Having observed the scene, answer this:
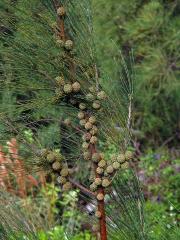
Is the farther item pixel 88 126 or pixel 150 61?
pixel 150 61

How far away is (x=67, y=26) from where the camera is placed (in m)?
2.05

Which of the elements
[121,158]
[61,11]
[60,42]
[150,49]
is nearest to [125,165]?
[121,158]

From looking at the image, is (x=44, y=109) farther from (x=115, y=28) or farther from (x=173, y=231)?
(x=115, y=28)

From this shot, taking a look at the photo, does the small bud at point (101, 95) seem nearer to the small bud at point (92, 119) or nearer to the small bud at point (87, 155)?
the small bud at point (92, 119)

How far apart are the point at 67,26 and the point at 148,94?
464 centimetres

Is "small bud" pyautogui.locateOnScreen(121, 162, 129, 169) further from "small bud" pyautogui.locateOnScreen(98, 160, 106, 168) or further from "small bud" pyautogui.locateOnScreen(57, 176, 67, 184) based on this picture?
"small bud" pyautogui.locateOnScreen(57, 176, 67, 184)

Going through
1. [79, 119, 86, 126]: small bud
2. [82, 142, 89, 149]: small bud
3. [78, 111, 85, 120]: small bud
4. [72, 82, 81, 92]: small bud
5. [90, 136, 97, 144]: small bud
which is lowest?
[82, 142, 89, 149]: small bud

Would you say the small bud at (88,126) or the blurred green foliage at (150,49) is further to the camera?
the blurred green foliage at (150,49)

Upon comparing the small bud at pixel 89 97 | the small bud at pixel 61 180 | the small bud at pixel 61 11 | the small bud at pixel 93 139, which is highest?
the small bud at pixel 61 11

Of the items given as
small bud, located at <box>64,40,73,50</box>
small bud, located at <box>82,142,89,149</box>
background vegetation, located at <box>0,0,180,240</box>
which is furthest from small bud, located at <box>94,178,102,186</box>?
background vegetation, located at <box>0,0,180,240</box>

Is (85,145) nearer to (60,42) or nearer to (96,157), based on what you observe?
(96,157)

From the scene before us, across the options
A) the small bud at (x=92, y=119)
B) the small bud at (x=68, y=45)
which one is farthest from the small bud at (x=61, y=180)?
the small bud at (x=68, y=45)

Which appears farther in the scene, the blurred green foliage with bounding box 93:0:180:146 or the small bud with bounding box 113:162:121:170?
the blurred green foliage with bounding box 93:0:180:146

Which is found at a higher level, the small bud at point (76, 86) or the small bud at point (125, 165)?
the small bud at point (76, 86)
